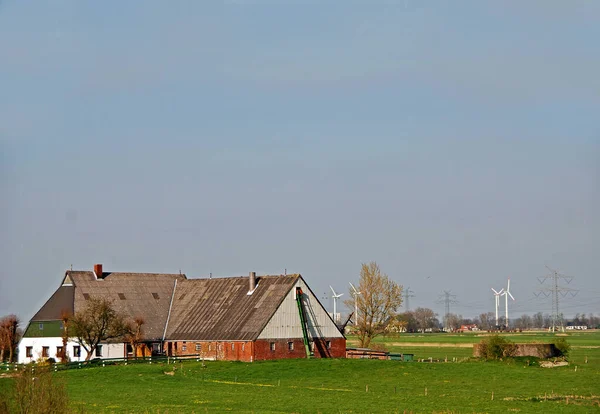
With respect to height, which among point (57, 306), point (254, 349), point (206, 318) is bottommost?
point (254, 349)

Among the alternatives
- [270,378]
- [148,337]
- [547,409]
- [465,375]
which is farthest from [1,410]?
[148,337]

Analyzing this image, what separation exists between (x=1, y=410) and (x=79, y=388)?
2792 cm

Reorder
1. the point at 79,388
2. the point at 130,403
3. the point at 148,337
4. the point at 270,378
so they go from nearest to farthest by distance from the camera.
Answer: the point at 130,403 → the point at 79,388 → the point at 270,378 → the point at 148,337

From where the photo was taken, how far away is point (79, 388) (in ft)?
170

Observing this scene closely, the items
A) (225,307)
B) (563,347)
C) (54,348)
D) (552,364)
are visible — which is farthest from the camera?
(563,347)

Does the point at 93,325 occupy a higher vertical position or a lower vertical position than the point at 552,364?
higher

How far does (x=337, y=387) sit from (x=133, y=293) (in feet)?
104

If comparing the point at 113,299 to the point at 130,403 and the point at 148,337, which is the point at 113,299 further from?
the point at 130,403

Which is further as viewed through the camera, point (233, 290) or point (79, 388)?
point (233, 290)

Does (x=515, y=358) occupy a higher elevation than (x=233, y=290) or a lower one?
lower

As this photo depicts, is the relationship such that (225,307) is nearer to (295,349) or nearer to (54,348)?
(295,349)

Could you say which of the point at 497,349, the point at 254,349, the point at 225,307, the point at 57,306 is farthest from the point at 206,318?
the point at 497,349

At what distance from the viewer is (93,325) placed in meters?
69.5

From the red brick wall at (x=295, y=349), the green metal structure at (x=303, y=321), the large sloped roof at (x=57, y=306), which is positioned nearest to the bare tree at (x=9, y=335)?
the large sloped roof at (x=57, y=306)
